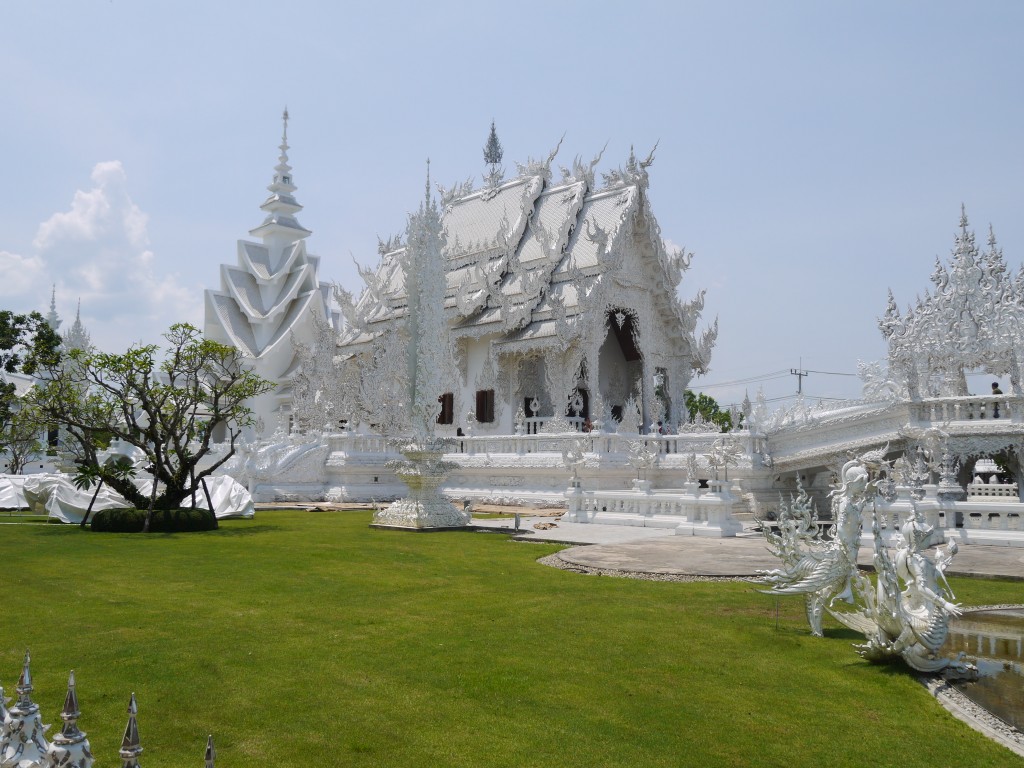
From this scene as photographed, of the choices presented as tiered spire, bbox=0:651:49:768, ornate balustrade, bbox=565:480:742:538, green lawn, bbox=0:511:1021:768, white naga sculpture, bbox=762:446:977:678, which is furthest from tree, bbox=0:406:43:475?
tiered spire, bbox=0:651:49:768

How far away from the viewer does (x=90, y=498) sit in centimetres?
1522

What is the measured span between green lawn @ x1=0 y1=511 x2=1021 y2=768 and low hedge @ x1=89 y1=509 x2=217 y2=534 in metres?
4.80

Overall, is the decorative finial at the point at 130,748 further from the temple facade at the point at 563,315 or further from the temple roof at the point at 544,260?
the temple roof at the point at 544,260

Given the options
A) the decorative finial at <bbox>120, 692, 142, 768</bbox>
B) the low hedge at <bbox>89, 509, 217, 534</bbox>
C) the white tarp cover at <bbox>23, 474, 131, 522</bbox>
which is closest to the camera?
the decorative finial at <bbox>120, 692, 142, 768</bbox>

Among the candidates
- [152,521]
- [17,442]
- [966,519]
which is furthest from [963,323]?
[17,442]

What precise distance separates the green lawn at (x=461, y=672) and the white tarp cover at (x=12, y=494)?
11.3 metres

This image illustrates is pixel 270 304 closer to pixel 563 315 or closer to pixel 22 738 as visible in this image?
pixel 563 315

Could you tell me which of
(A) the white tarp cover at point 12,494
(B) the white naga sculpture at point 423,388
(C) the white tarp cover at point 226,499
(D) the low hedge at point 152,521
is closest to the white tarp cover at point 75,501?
(D) the low hedge at point 152,521

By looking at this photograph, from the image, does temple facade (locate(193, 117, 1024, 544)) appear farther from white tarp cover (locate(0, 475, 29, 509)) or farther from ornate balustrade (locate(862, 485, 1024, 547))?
white tarp cover (locate(0, 475, 29, 509))

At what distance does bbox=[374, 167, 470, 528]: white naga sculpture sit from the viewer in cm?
1364

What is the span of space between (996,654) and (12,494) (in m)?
19.2

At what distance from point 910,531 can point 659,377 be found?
21413 mm

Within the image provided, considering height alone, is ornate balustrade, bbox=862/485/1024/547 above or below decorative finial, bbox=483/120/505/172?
below

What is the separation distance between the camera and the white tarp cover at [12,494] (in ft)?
59.4
